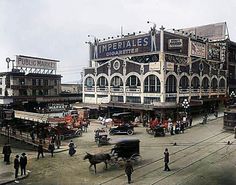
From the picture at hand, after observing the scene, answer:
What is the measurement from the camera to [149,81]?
5216 cm

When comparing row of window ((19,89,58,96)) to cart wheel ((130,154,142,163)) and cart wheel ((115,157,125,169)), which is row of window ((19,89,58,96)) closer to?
cart wheel ((130,154,142,163))

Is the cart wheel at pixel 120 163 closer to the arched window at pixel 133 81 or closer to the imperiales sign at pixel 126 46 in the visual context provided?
the arched window at pixel 133 81

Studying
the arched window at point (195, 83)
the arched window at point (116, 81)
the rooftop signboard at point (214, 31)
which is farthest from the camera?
the rooftop signboard at point (214, 31)

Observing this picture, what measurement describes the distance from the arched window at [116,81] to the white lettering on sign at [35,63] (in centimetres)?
2672

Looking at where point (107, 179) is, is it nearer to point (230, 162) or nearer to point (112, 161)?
point (112, 161)

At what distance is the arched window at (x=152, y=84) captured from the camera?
167ft

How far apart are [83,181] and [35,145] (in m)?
15.9

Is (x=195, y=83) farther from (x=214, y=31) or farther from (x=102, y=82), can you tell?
(x=214, y=31)

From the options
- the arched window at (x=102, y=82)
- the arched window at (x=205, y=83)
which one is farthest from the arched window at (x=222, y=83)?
the arched window at (x=102, y=82)

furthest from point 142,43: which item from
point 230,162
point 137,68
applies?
point 230,162

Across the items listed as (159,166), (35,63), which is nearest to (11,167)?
(159,166)

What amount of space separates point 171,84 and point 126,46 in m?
13.2

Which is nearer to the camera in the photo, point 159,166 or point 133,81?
point 159,166

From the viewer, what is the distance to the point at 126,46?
60.1 metres
